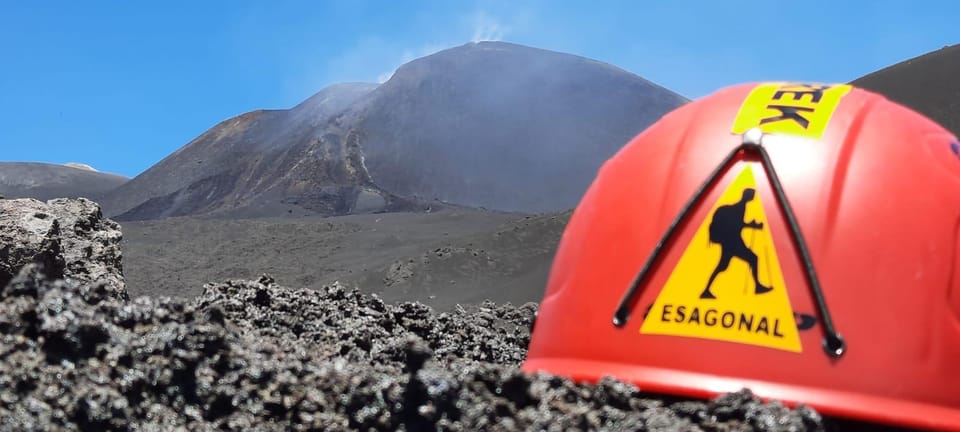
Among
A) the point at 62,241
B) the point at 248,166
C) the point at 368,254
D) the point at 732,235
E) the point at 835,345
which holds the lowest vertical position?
the point at 368,254

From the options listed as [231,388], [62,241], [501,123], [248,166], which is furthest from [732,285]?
[248,166]

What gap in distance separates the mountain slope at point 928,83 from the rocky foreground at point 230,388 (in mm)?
20989

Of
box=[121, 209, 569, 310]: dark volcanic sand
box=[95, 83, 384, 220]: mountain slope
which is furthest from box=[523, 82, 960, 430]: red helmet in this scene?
box=[95, 83, 384, 220]: mountain slope

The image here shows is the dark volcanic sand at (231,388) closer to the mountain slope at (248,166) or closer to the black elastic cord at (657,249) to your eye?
the black elastic cord at (657,249)

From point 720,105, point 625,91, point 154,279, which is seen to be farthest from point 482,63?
point 720,105

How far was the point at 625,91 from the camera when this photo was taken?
40750 mm

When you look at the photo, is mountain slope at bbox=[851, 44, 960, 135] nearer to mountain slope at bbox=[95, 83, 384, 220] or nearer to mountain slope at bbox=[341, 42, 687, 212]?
mountain slope at bbox=[341, 42, 687, 212]

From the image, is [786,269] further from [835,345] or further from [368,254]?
[368,254]

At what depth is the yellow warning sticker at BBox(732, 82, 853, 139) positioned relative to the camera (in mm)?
2846

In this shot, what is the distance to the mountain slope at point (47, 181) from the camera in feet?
158

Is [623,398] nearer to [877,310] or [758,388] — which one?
[758,388]

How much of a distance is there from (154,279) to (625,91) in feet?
88.0

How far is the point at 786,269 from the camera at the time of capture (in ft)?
8.61

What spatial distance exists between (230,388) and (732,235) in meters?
1.34
